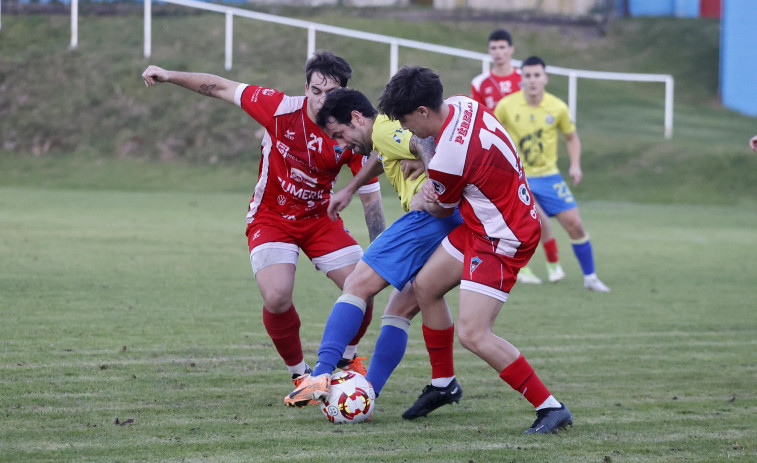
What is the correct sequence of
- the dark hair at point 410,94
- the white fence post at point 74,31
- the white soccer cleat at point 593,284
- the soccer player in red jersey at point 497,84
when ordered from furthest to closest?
the white fence post at point 74,31 < the soccer player in red jersey at point 497,84 < the white soccer cleat at point 593,284 < the dark hair at point 410,94

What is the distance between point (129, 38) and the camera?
996 inches

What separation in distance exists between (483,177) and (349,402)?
127 centimetres

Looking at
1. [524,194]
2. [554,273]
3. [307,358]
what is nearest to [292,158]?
[307,358]

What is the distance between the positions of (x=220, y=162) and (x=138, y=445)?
17664mm

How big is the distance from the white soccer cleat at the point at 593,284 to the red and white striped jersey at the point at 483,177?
5.05 meters

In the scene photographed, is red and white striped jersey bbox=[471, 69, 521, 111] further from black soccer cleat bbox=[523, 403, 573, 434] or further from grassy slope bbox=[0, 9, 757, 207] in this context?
grassy slope bbox=[0, 9, 757, 207]

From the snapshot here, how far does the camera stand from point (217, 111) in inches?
908

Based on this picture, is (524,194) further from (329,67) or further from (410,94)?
(329,67)

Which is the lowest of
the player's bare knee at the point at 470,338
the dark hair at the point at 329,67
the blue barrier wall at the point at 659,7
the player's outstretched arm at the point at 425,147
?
the player's bare knee at the point at 470,338

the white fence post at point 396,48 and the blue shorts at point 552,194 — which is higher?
the white fence post at point 396,48

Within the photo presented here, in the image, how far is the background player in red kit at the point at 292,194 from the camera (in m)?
5.43

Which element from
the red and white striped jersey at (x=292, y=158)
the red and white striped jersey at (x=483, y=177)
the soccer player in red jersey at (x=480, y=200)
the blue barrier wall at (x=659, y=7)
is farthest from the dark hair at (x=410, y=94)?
the blue barrier wall at (x=659, y=7)

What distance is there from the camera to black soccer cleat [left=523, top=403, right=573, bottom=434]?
→ 4598 millimetres

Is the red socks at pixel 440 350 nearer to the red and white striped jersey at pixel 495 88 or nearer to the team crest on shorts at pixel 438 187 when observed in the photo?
the team crest on shorts at pixel 438 187
